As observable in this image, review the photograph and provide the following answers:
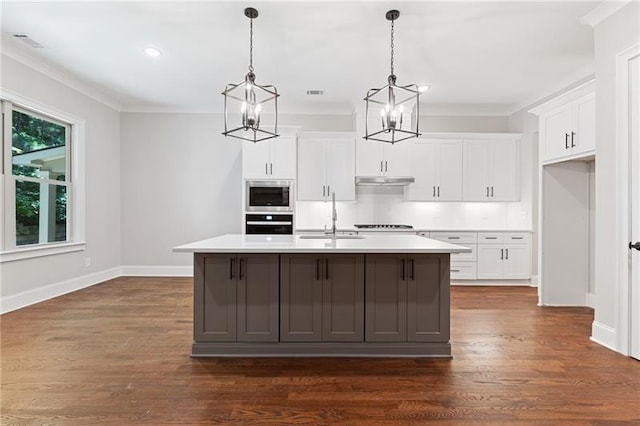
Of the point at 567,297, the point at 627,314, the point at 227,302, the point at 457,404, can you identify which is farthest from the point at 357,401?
the point at 567,297

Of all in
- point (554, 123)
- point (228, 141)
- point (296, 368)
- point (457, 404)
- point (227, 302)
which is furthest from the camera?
point (228, 141)

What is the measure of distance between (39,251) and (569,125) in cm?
639

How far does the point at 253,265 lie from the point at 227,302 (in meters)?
0.35

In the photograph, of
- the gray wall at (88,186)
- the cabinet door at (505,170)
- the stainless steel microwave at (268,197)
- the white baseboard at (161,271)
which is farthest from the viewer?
the white baseboard at (161,271)

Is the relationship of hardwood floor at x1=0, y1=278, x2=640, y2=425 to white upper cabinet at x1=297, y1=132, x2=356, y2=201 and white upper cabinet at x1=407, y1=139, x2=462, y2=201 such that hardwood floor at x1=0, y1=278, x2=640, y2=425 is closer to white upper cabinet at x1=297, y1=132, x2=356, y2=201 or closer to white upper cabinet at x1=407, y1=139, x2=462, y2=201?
white upper cabinet at x1=407, y1=139, x2=462, y2=201

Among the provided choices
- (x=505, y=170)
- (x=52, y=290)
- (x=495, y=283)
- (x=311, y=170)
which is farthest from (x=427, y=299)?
(x=52, y=290)

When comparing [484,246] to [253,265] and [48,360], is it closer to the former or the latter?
[253,265]

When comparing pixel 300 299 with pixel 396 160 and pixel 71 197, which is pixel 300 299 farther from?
pixel 71 197

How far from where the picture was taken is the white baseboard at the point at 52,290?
158 inches

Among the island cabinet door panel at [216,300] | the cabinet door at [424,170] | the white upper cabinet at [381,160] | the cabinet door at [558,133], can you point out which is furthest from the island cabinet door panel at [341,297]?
the cabinet door at [424,170]

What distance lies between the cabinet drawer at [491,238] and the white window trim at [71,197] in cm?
599

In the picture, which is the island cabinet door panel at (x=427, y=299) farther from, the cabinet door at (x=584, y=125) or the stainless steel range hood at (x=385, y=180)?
the stainless steel range hood at (x=385, y=180)

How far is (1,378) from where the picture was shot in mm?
2432

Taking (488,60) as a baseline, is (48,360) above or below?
below
